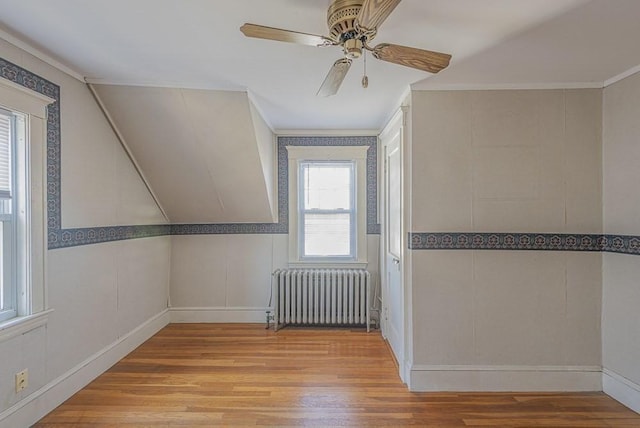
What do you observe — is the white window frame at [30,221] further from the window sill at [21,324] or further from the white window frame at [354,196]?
the white window frame at [354,196]

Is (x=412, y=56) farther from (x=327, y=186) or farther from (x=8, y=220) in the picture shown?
(x=327, y=186)

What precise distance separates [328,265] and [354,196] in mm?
887

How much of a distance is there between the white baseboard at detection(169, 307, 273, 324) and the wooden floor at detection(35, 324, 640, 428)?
84cm

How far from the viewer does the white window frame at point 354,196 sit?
165 inches

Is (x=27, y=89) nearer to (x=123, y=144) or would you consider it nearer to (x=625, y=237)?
(x=123, y=144)

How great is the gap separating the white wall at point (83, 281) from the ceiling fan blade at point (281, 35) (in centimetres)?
161

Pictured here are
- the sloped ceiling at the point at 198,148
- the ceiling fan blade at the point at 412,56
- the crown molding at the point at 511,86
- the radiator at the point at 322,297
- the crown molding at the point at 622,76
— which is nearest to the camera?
the ceiling fan blade at the point at 412,56

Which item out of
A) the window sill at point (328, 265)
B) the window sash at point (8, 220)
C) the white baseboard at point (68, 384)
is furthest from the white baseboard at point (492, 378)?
the window sash at point (8, 220)

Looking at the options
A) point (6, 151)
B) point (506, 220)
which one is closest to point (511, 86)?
point (506, 220)

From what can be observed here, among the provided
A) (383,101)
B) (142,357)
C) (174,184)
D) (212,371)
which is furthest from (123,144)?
(383,101)

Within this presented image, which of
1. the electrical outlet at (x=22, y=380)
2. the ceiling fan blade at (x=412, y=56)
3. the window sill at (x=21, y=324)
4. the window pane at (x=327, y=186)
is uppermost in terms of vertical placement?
the ceiling fan blade at (x=412, y=56)

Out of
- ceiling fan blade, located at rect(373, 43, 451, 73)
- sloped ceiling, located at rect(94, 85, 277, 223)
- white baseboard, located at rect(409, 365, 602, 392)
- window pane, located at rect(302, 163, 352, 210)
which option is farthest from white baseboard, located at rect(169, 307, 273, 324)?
ceiling fan blade, located at rect(373, 43, 451, 73)

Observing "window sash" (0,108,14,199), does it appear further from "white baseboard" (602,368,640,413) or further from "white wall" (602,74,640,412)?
"white baseboard" (602,368,640,413)

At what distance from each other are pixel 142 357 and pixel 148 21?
281 centimetres
